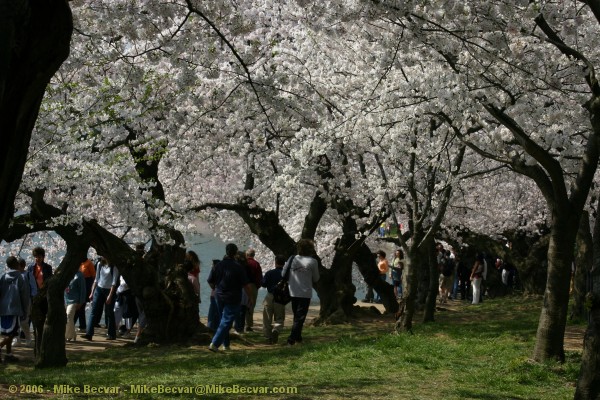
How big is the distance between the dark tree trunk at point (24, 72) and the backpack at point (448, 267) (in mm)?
25021

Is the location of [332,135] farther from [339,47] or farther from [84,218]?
[84,218]

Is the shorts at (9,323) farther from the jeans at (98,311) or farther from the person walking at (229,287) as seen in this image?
the jeans at (98,311)

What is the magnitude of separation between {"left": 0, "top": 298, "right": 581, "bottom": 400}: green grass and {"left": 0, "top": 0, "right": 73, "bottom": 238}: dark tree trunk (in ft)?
14.4

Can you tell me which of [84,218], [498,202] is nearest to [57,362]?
[84,218]

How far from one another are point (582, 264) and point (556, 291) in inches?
323

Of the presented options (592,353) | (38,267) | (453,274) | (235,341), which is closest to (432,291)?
(235,341)

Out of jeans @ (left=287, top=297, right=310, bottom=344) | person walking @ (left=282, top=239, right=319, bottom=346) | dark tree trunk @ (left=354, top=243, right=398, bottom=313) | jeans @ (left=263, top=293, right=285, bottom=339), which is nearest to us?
person walking @ (left=282, top=239, right=319, bottom=346)

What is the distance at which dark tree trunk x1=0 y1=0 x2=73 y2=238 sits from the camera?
390 centimetres

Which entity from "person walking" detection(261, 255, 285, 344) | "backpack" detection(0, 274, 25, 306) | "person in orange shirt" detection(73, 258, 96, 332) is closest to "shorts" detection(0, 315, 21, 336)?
"backpack" detection(0, 274, 25, 306)

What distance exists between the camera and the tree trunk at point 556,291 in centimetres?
1033

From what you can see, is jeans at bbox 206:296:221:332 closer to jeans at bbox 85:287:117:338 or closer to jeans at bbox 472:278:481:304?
jeans at bbox 85:287:117:338

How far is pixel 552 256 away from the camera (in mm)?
10477

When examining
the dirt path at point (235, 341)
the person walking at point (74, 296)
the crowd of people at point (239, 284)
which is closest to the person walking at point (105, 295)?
the dirt path at point (235, 341)

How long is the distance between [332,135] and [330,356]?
5880 millimetres
